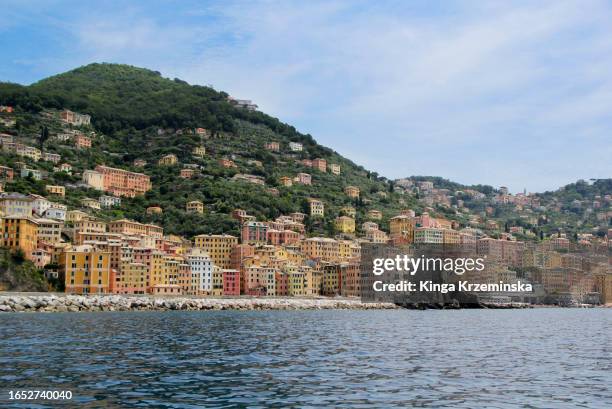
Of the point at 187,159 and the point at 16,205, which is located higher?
the point at 187,159

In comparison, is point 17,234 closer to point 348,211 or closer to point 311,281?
point 311,281

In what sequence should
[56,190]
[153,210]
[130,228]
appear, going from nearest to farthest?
[130,228], [56,190], [153,210]

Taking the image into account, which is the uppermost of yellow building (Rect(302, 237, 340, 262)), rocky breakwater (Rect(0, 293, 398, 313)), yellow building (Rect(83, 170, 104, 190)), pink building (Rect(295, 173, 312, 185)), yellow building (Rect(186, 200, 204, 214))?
pink building (Rect(295, 173, 312, 185))

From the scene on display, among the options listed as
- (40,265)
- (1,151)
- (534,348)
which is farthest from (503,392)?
(1,151)

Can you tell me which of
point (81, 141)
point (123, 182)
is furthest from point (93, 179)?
point (81, 141)

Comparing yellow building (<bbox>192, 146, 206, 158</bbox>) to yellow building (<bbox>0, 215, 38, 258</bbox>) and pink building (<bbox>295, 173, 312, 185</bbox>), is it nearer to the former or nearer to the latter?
pink building (<bbox>295, 173, 312, 185</bbox>)

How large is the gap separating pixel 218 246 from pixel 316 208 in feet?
131

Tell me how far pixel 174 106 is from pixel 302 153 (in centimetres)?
3589

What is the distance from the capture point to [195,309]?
77.8 metres

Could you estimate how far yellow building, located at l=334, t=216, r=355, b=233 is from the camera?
14475 cm

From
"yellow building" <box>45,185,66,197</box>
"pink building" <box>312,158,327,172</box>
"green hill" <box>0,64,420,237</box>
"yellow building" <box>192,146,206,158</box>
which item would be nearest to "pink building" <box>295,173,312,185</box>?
"green hill" <box>0,64,420,237</box>

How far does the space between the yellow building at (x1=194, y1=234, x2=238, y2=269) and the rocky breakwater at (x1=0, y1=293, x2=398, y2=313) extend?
2368cm

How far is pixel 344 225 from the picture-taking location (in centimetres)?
14525

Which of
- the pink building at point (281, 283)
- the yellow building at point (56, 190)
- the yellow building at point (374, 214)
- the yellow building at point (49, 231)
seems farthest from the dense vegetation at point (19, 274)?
the yellow building at point (374, 214)
